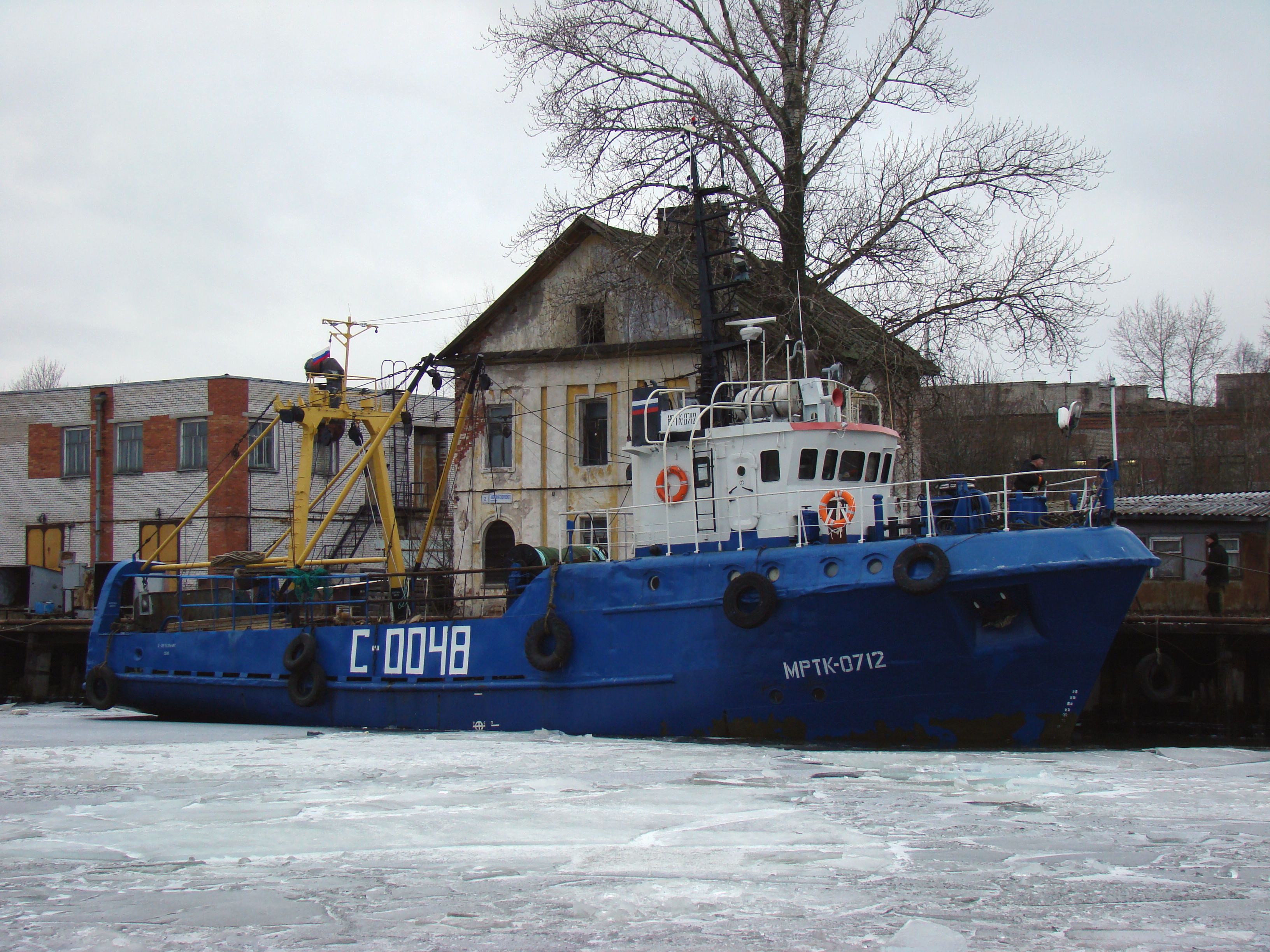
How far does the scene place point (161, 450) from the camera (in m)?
29.5

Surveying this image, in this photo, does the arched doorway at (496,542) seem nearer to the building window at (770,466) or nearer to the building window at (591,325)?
the building window at (591,325)

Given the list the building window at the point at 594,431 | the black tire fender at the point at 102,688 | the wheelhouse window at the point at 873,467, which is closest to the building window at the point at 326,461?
the building window at the point at 594,431

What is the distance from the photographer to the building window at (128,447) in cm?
2980

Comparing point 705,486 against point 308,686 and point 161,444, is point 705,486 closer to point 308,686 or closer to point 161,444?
point 308,686

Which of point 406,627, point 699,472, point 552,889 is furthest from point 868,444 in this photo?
point 552,889

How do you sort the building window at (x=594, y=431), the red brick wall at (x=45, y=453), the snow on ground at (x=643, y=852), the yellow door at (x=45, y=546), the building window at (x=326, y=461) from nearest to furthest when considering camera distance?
the snow on ground at (x=643, y=852) → the building window at (x=594, y=431) → the yellow door at (x=45, y=546) → the red brick wall at (x=45, y=453) → the building window at (x=326, y=461)

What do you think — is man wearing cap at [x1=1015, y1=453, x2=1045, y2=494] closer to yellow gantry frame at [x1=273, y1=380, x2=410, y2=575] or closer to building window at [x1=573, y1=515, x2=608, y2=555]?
yellow gantry frame at [x1=273, y1=380, x2=410, y2=575]

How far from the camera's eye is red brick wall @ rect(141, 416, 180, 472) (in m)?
29.3

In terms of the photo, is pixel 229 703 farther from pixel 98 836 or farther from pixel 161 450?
pixel 161 450

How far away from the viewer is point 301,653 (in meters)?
15.2

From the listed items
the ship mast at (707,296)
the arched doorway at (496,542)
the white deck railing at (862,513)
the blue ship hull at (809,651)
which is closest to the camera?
the blue ship hull at (809,651)

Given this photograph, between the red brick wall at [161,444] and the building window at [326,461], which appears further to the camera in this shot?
the building window at [326,461]

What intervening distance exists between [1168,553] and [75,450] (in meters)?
25.7

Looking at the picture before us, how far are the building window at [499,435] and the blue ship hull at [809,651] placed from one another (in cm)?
979
